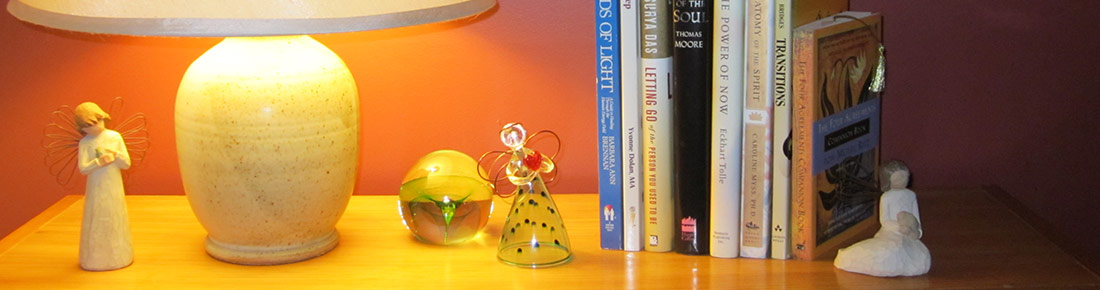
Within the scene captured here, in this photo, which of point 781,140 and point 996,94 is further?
point 996,94

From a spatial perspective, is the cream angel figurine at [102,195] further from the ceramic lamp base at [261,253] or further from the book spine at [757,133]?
the book spine at [757,133]

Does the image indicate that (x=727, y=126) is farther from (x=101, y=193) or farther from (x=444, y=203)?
(x=101, y=193)

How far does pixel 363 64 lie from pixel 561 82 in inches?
9.6

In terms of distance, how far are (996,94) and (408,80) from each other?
2.37ft

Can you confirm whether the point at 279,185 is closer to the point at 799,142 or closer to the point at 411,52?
the point at 411,52

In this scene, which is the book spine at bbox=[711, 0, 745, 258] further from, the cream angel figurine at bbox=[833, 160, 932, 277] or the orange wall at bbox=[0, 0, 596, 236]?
the orange wall at bbox=[0, 0, 596, 236]

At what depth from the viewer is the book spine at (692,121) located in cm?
105

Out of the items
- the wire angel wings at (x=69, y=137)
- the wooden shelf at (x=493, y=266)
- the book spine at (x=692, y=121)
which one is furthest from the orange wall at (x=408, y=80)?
the book spine at (x=692, y=121)

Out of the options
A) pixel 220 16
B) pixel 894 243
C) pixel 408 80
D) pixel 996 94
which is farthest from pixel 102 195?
pixel 996 94

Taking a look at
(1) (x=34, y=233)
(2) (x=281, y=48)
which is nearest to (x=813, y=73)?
(2) (x=281, y=48)

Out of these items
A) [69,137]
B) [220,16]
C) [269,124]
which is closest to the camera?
[220,16]

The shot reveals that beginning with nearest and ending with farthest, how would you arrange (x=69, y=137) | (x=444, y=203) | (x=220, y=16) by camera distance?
(x=220, y=16), (x=444, y=203), (x=69, y=137)

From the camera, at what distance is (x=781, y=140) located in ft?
3.52

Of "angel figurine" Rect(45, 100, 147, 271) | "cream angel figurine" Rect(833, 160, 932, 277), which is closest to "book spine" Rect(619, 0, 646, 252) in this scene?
"cream angel figurine" Rect(833, 160, 932, 277)
